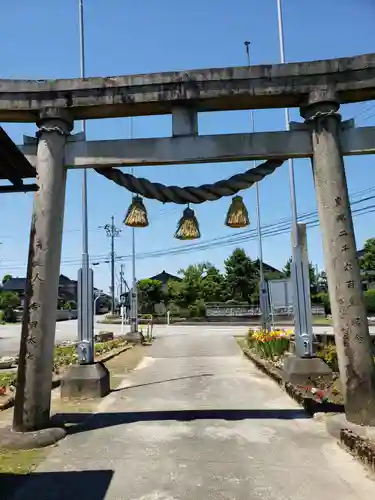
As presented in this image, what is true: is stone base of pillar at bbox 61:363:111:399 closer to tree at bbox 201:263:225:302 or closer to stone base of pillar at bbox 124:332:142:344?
stone base of pillar at bbox 124:332:142:344

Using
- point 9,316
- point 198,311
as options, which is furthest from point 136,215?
point 9,316

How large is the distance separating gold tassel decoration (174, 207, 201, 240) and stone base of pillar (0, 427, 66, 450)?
3446 millimetres

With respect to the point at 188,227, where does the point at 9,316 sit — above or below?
below

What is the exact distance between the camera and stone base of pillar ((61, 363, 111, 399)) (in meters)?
9.46

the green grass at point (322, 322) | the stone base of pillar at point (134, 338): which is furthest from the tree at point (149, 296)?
the stone base of pillar at point (134, 338)

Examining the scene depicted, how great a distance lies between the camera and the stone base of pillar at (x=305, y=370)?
385 inches

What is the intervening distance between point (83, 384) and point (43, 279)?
12.4 feet

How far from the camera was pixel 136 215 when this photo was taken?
25.6ft

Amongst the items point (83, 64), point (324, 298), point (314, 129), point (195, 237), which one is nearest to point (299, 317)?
point (195, 237)

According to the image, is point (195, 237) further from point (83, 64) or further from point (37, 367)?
point (83, 64)

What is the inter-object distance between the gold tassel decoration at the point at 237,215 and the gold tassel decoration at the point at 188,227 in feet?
1.81

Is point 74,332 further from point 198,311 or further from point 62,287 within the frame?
point 62,287

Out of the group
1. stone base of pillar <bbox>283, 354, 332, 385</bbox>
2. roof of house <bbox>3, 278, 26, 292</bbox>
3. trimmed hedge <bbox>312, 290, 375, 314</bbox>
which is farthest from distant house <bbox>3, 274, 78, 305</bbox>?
stone base of pillar <bbox>283, 354, 332, 385</bbox>

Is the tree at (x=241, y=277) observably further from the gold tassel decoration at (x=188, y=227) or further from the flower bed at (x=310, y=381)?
the gold tassel decoration at (x=188, y=227)
